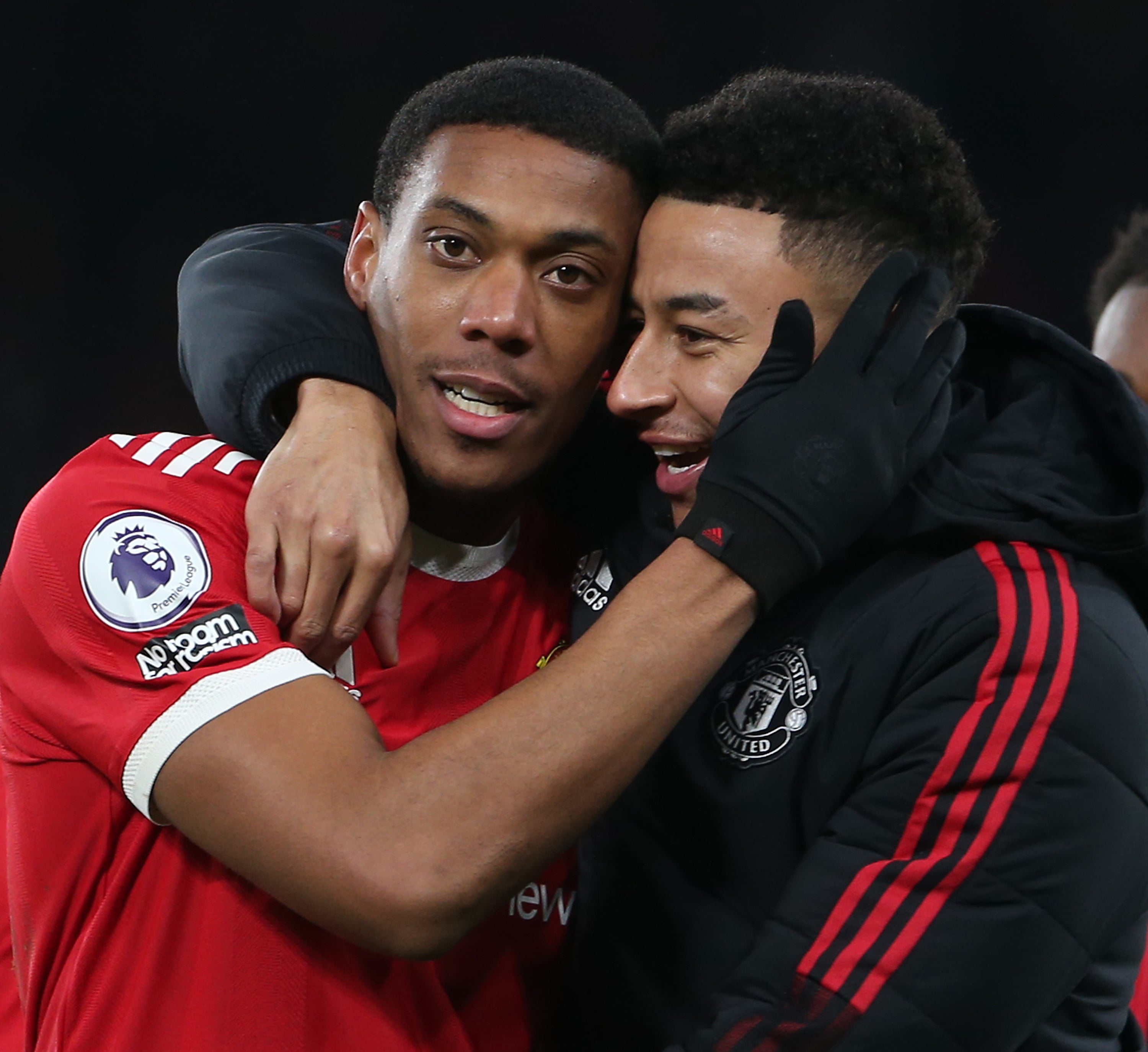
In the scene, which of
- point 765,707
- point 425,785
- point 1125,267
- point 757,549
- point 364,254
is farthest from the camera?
point 1125,267

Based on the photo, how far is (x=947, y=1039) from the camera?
1048 millimetres

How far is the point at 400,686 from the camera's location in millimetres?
1387

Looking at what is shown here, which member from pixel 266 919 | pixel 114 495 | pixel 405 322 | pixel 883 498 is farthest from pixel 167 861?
pixel 883 498

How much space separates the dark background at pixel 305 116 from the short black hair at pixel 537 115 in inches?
108

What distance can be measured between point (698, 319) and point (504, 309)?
0.22 m

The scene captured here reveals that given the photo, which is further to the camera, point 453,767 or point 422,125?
point 422,125

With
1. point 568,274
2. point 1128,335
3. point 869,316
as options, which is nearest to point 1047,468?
point 869,316

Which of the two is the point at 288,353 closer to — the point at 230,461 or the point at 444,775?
the point at 230,461

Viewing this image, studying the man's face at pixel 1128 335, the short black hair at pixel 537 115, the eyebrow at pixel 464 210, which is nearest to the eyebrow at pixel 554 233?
the eyebrow at pixel 464 210

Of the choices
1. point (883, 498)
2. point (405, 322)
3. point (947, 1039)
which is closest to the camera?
point (947, 1039)

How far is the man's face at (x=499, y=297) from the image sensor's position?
1412 mm

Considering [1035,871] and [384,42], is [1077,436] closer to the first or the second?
[1035,871]

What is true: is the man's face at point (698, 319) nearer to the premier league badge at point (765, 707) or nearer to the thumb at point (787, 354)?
the thumb at point (787, 354)

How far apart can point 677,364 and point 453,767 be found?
0.54 metres
